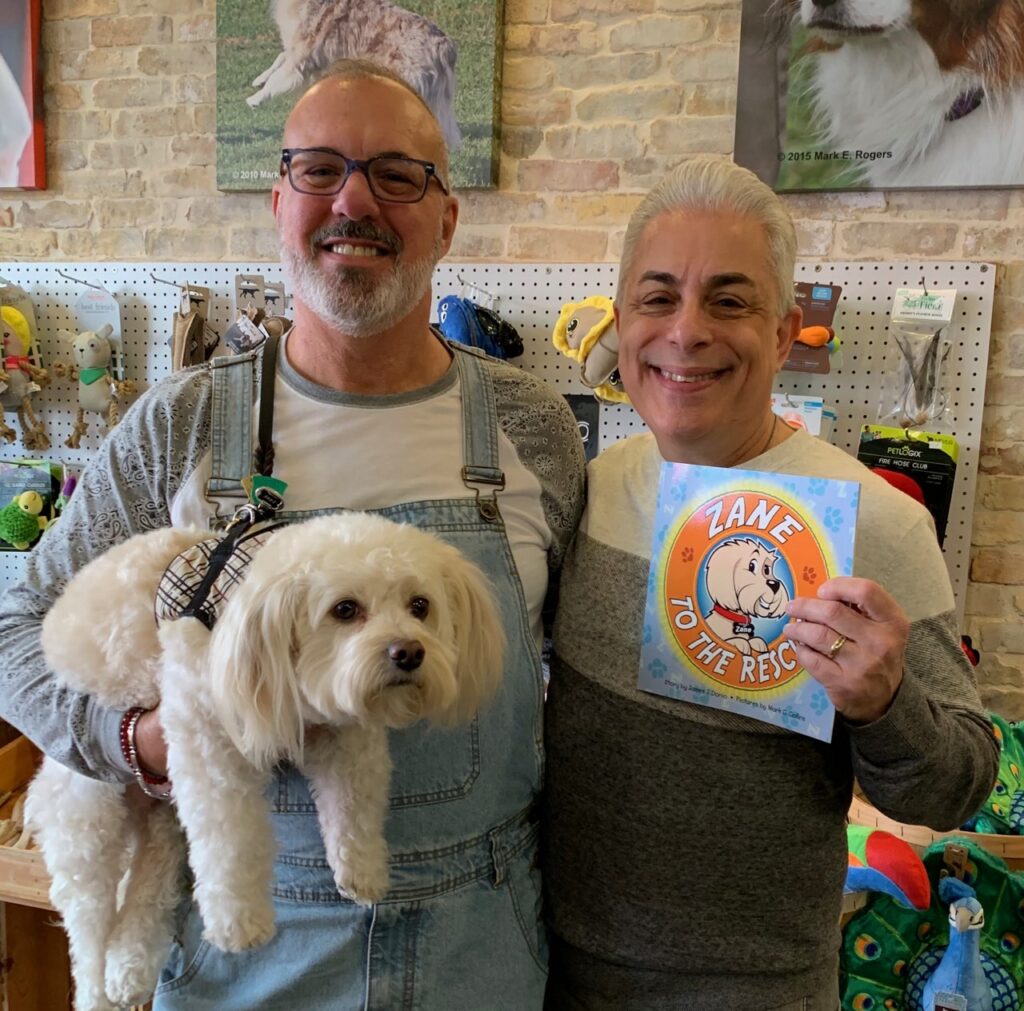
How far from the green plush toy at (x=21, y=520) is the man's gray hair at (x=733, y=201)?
7.31 feet

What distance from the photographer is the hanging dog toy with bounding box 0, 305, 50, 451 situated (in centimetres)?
261

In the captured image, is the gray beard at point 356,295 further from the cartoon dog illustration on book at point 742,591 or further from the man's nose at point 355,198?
the cartoon dog illustration on book at point 742,591

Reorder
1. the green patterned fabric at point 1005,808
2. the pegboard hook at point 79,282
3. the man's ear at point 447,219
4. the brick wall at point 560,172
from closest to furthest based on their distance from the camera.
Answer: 1. the man's ear at point 447,219
2. the green patterned fabric at point 1005,808
3. the brick wall at point 560,172
4. the pegboard hook at point 79,282

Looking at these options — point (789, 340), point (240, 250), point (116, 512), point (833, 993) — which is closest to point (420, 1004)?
point (833, 993)

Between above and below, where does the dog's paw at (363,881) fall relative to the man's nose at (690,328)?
below

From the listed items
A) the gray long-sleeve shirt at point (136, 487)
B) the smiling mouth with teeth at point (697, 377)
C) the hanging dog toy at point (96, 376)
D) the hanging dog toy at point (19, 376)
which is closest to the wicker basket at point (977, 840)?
the smiling mouth with teeth at point (697, 377)

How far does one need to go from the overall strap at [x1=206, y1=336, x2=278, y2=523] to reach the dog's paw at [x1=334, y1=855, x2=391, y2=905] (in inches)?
19.1

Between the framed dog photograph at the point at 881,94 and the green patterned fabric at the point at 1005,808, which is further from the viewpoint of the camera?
the framed dog photograph at the point at 881,94

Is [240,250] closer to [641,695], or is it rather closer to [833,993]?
[641,695]

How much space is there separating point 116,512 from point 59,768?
1.18ft

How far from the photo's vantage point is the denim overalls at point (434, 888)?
109cm

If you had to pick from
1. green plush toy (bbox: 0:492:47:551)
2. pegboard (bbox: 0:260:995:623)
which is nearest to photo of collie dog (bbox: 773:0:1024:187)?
pegboard (bbox: 0:260:995:623)

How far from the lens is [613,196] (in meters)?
2.42

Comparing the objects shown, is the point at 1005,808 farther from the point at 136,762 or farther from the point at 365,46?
the point at 365,46
